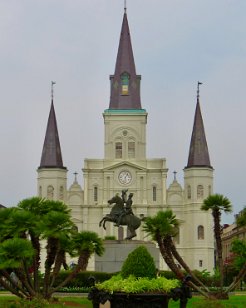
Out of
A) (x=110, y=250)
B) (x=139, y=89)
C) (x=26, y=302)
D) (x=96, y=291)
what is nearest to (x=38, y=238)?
(x=26, y=302)

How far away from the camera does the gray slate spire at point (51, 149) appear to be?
92.2 meters

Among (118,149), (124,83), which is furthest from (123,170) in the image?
(124,83)

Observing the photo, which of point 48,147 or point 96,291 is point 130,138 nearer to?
point 48,147

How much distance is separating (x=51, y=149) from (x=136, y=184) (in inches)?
482

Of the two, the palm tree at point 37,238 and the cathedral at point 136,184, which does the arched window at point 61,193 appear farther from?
the palm tree at point 37,238

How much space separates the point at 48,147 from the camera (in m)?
92.8

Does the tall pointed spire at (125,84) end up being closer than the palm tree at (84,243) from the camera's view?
No

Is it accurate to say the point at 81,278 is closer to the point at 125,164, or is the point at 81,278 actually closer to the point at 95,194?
the point at 95,194

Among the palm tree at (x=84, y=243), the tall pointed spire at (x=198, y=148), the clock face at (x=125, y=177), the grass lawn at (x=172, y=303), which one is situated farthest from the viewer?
the clock face at (x=125, y=177)

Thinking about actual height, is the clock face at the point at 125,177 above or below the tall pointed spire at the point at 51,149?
below

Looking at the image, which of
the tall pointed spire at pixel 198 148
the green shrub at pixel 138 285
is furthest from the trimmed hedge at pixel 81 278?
the tall pointed spire at pixel 198 148

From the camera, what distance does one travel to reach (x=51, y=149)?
9269 cm

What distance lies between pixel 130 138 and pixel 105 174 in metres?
6.49

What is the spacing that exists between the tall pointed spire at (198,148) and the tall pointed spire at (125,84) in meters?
9.21
